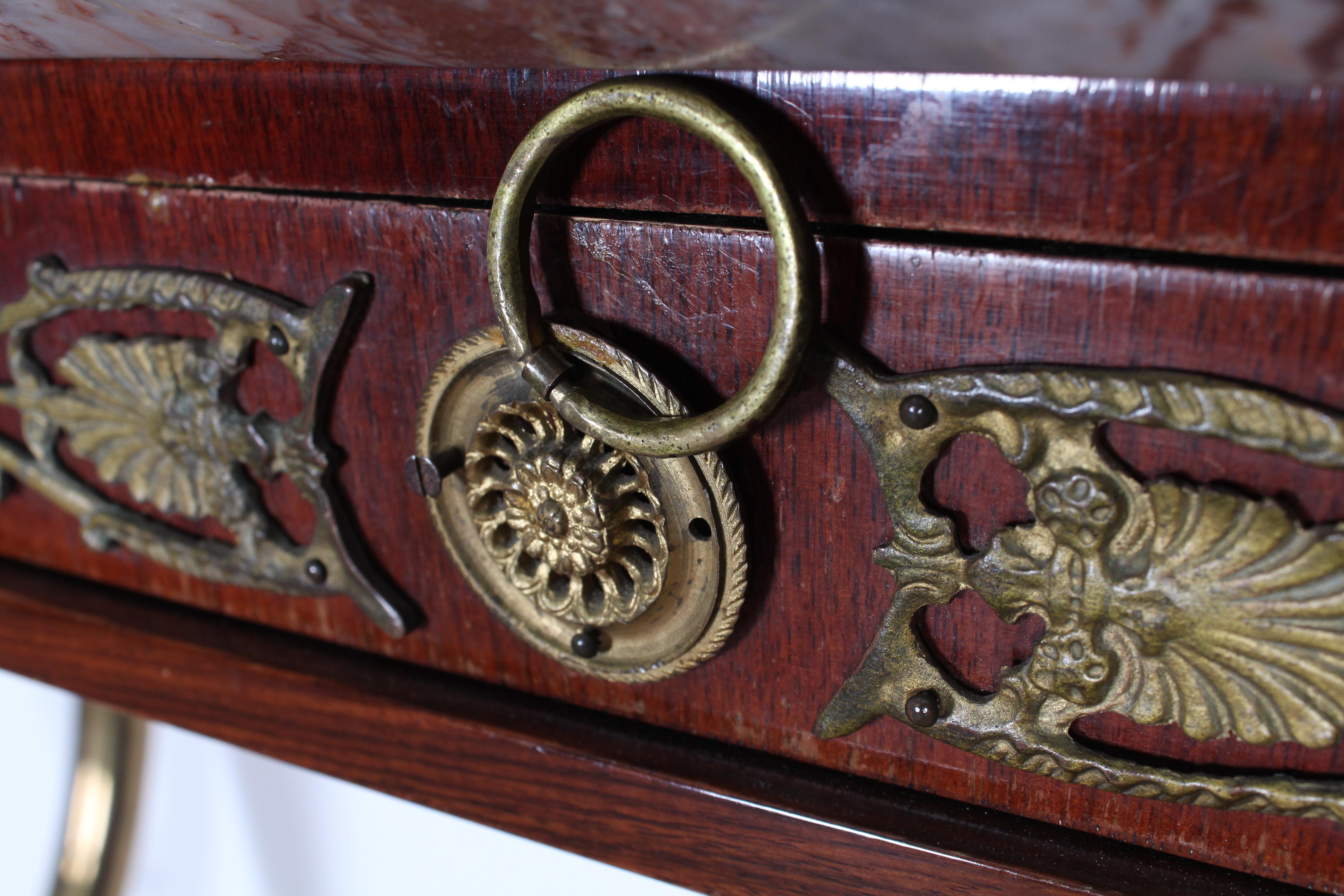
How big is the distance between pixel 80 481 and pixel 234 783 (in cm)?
32

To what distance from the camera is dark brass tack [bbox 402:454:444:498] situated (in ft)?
1.02

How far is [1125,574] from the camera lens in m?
0.24

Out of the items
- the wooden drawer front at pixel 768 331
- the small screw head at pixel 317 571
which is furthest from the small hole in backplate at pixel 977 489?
the small screw head at pixel 317 571

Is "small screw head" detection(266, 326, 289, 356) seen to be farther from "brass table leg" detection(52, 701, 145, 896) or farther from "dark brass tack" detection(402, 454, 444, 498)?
"brass table leg" detection(52, 701, 145, 896)

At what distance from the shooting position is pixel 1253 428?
218 mm

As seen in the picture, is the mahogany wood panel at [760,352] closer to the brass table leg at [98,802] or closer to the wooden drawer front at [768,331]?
the wooden drawer front at [768,331]

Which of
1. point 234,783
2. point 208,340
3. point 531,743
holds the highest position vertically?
point 208,340

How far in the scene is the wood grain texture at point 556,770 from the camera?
0.29 m

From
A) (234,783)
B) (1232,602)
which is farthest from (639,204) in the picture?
(234,783)

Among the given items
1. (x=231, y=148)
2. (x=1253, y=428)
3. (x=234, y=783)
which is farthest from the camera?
(x=234, y=783)

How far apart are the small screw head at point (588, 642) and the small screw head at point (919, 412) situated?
0.12m

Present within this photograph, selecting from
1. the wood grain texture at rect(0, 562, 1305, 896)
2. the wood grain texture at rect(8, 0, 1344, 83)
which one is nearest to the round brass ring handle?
the wood grain texture at rect(8, 0, 1344, 83)

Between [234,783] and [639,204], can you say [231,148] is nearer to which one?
[639,204]

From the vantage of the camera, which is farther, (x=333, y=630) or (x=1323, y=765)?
(x=333, y=630)
